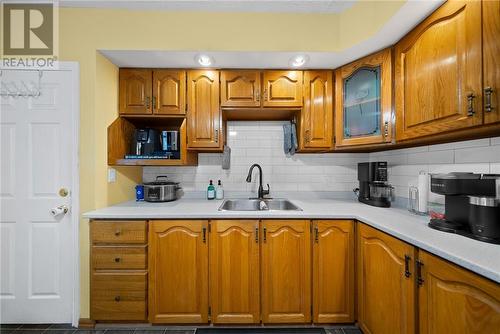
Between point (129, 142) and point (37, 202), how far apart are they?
81 centimetres

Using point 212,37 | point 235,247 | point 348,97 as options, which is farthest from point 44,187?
point 348,97

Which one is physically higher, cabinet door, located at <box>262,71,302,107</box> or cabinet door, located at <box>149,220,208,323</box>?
cabinet door, located at <box>262,71,302,107</box>

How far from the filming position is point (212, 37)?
5.62ft

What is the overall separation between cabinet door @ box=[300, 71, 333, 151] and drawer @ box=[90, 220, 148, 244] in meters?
1.54

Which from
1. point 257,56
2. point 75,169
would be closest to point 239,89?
point 257,56

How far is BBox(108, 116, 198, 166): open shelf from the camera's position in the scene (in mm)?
1851

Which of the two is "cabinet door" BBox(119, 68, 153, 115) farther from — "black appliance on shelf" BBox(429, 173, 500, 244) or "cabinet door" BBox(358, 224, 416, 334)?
"black appliance on shelf" BBox(429, 173, 500, 244)

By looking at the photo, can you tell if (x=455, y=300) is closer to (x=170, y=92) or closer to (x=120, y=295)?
(x=120, y=295)

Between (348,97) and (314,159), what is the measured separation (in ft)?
2.32

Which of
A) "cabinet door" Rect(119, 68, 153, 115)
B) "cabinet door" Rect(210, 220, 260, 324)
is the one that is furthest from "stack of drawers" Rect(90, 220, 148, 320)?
"cabinet door" Rect(119, 68, 153, 115)

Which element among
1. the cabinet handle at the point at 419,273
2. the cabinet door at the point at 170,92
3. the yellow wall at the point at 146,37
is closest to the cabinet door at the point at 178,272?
the yellow wall at the point at 146,37

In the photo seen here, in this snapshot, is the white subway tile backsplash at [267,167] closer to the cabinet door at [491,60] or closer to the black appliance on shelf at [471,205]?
the black appliance on shelf at [471,205]

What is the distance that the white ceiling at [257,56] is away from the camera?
1.50m

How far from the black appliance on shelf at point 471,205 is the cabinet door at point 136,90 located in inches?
85.9
